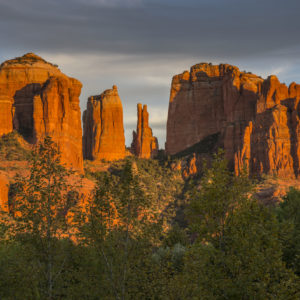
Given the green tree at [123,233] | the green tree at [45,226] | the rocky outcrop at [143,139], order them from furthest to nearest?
1. the rocky outcrop at [143,139]
2. the green tree at [45,226]
3. the green tree at [123,233]

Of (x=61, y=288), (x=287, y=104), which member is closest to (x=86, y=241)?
(x=61, y=288)

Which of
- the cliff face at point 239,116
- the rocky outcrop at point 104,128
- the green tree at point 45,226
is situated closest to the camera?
the green tree at point 45,226

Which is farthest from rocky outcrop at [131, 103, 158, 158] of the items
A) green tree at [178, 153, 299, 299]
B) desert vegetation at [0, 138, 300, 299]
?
green tree at [178, 153, 299, 299]

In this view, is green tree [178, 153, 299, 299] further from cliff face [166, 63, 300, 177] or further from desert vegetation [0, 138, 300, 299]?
cliff face [166, 63, 300, 177]

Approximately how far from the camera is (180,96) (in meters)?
138

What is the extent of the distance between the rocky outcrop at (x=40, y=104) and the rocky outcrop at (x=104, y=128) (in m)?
25.2

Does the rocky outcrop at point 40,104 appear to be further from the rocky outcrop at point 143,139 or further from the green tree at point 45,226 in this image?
the green tree at point 45,226

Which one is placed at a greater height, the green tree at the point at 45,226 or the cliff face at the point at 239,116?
the cliff face at the point at 239,116

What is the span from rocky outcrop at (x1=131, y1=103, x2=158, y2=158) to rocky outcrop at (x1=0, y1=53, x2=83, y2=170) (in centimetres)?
3916

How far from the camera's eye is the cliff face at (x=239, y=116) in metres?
100

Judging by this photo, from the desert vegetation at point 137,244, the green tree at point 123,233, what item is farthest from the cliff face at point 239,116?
the green tree at point 123,233

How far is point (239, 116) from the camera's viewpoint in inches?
4488

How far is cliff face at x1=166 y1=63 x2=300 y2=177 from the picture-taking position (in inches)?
3952

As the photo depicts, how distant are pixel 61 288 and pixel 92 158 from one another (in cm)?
9551
